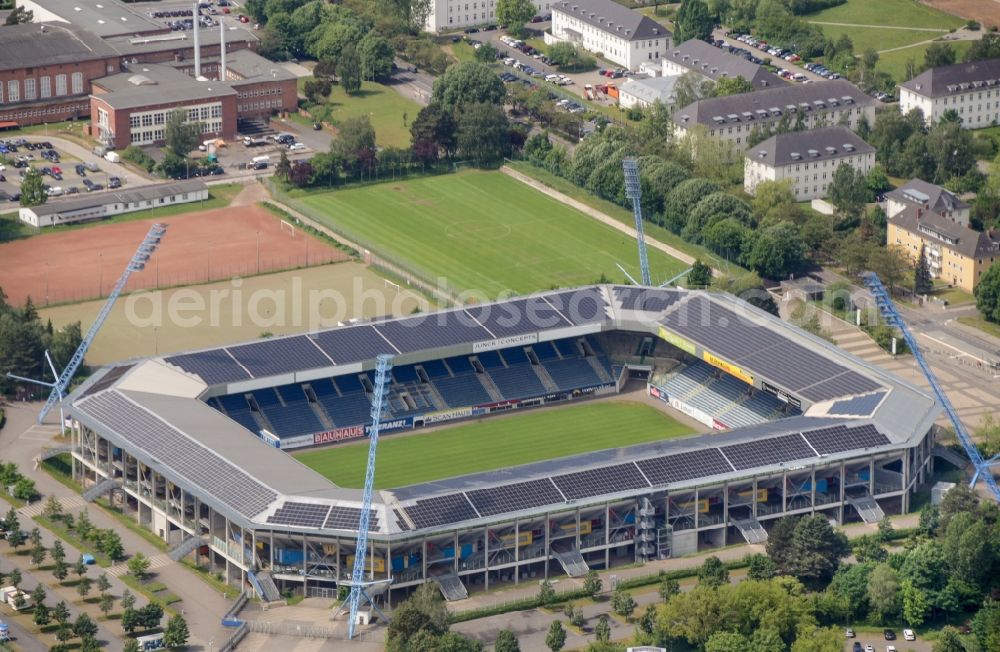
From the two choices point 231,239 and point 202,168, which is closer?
point 231,239

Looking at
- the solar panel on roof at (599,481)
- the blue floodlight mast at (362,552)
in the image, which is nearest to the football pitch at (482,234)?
the solar panel on roof at (599,481)

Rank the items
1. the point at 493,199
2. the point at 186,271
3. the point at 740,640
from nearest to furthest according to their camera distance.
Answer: the point at 740,640 → the point at 186,271 → the point at 493,199

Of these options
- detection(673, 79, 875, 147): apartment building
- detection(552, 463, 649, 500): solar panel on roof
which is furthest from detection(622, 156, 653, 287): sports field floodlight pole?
detection(552, 463, 649, 500): solar panel on roof

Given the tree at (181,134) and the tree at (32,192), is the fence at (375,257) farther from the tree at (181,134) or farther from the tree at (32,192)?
the tree at (32,192)

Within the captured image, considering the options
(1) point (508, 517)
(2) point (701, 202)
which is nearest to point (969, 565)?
(1) point (508, 517)

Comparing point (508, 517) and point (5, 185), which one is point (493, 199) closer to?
point (5, 185)

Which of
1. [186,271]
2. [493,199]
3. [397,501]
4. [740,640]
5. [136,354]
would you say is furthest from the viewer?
[493,199]
